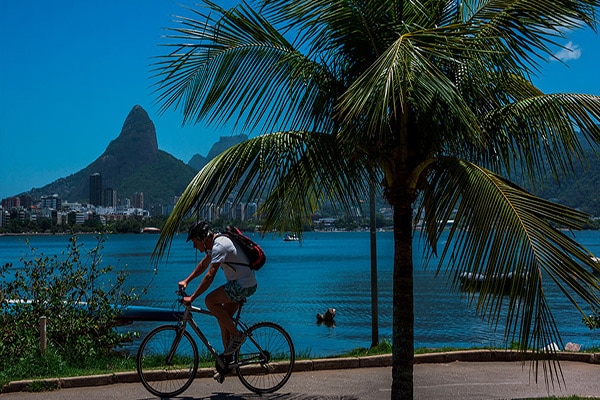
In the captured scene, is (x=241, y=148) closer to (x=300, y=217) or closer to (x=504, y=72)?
(x=300, y=217)

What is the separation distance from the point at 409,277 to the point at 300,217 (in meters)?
1.72

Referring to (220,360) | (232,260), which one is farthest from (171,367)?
(232,260)

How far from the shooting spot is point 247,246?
8.29m

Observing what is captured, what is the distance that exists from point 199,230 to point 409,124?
2669mm

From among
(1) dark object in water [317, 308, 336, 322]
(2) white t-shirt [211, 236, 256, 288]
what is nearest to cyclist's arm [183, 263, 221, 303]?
(2) white t-shirt [211, 236, 256, 288]

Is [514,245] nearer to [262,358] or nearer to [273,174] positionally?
[273,174]

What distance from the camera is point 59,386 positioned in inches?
353

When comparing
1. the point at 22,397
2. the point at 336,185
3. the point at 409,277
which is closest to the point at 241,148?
the point at 336,185

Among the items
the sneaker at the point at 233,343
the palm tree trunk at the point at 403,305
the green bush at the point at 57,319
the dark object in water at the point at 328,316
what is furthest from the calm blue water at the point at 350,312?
the palm tree trunk at the point at 403,305

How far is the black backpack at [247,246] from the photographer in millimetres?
8289

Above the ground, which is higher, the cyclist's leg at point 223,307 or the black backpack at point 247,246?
the black backpack at point 247,246

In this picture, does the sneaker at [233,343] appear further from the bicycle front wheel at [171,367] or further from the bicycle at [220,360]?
the bicycle front wheel at [171,367]

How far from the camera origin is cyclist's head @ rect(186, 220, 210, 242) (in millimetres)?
8334

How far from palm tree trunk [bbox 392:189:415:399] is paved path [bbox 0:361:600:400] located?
1423 mm
